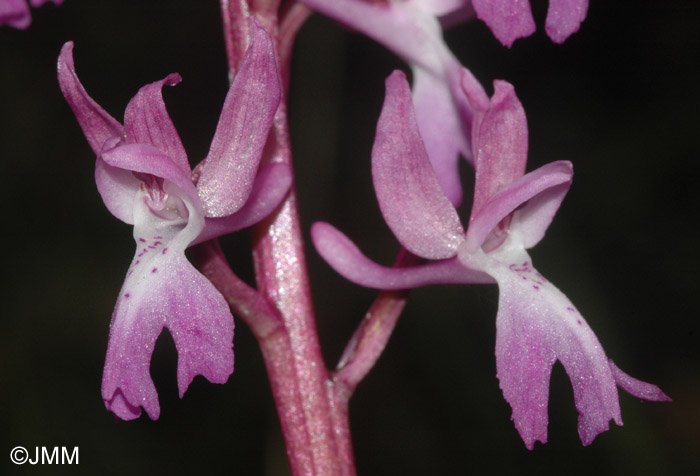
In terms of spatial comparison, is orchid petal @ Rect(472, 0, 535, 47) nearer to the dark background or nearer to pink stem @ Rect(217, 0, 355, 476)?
pink stem @ Rect(217, 0, 355, 476)

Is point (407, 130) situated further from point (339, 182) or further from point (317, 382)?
point (339, 182)

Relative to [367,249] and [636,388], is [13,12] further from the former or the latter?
[367,249]

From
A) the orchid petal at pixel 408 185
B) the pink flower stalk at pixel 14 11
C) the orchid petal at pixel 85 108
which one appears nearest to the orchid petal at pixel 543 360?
the orchid petal at pixel 408 185

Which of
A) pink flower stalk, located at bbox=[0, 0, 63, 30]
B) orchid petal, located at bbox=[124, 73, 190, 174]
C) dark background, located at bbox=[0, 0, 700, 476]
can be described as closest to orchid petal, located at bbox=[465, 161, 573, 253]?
orchid petal, located at bbox=[124, 73, 190, 174]

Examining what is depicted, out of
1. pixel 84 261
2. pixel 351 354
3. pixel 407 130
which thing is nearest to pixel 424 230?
pixel 407 130

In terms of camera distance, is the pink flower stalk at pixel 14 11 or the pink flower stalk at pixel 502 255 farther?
the pink flower stalk at pixel 14 11

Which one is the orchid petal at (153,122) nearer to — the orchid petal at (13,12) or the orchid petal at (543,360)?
the orchid petal at (13,12)
